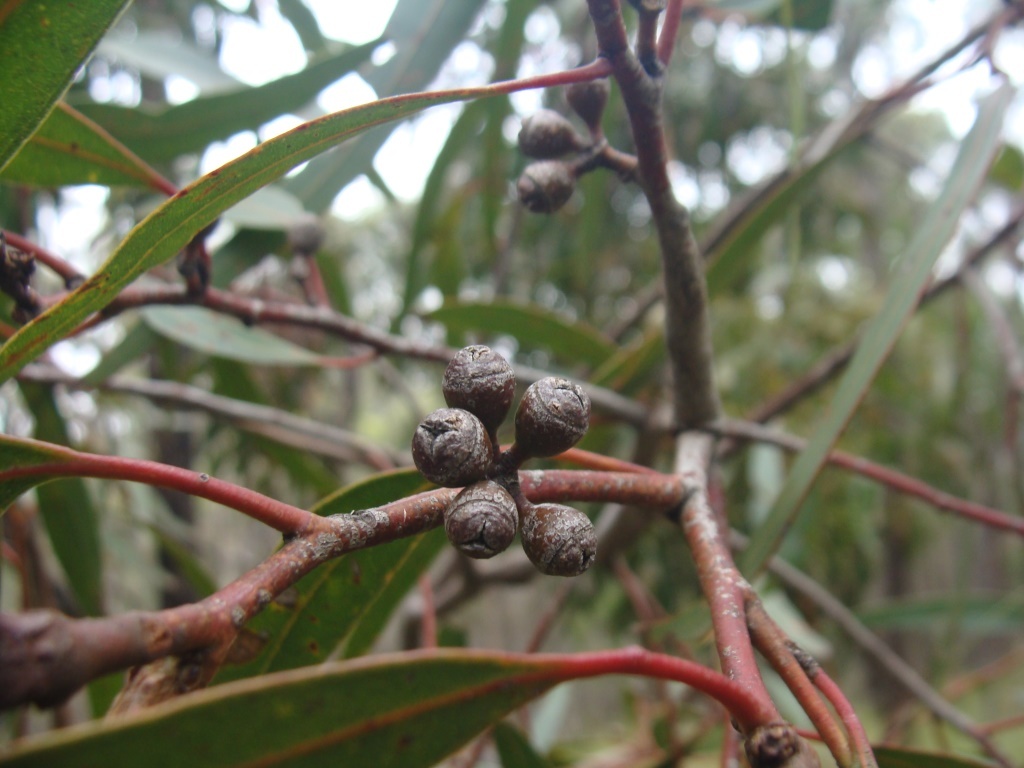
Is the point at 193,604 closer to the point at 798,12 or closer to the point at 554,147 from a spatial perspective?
the point at 554,147

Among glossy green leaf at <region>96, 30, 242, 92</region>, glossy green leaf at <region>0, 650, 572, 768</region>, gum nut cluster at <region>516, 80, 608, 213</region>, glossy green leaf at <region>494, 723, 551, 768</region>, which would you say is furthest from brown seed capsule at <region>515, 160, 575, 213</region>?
glossy green leaf at <region>96, 30, 242, 92</region>

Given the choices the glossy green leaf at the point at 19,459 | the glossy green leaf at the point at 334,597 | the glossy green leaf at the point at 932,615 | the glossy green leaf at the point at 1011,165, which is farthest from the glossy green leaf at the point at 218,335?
the glossy green leaf at the point at 1011,165

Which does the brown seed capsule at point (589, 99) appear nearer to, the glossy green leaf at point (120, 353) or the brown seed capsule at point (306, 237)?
the brown seed capsule at point (306, 237)

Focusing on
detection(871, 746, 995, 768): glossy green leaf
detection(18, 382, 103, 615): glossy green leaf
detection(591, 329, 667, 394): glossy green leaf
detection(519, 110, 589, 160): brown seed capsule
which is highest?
detection(18, 382, 103, 615): glossy green leaf

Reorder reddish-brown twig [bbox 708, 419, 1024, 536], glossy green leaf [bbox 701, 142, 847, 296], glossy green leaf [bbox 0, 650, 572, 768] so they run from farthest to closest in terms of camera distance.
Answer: glossy green leaf [bbox 701, 142, 847, 296] < reddish-brown twig [bbox 708, 419, 1024, 536] < glossy green leaf [bbox 0, 650, 572, 768]

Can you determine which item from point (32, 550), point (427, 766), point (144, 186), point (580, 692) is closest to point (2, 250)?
point (144, 186)

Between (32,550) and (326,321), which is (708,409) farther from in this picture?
(32,550)

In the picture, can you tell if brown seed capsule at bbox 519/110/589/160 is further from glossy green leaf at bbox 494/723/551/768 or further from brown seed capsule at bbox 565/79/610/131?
glossy green leaf at bbox 494/723/551/768

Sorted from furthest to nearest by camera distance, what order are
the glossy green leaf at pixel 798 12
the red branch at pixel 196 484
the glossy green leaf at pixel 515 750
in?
the glossy green leaf at pixel 798 12 < the glossy green leaf at pixel 515 750 < the red branch at pixel 196 484
